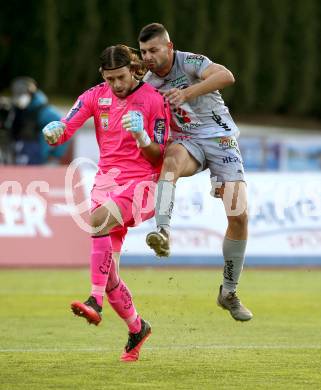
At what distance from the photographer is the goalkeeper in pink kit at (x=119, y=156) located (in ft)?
31.8

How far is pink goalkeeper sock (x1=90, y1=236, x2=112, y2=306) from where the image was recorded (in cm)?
961

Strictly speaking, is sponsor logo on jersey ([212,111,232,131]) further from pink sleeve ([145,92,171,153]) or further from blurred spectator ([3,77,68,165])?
blurred spectator ([3,77,68,165])

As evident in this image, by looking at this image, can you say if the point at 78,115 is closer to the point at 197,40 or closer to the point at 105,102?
the point at 105,102

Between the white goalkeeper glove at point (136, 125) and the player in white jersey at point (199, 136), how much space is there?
0.46 metres

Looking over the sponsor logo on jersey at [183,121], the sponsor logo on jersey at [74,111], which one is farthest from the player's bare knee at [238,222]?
the sponsor logo on jersey at [74,111]

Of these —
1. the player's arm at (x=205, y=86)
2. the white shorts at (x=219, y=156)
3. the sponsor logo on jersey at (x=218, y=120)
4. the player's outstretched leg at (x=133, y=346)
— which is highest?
the player's arm at (x=205, y=86)

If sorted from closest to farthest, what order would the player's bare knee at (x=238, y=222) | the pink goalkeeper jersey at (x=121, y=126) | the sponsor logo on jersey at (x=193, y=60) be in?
1. the pink goalkeeper jersey at (x=121, y=126)
2. the sponsor logo on jersey at (x=193, y=60)
3. the player's bare knee at (x=238, y=222)

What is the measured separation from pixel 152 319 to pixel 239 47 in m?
26.8

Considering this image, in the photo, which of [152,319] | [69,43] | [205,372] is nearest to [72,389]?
[205,372]

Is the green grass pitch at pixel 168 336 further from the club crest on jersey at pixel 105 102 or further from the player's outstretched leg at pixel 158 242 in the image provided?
the club crest on jersey at pixel 105 102

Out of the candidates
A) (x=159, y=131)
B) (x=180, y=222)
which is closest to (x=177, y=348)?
(x=159, y=131)

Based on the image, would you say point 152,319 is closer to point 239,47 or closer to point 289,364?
point 289,364

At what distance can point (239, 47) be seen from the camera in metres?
39.2

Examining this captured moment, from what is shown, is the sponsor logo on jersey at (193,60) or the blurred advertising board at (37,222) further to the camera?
the blurred advertising board at (37,222)
